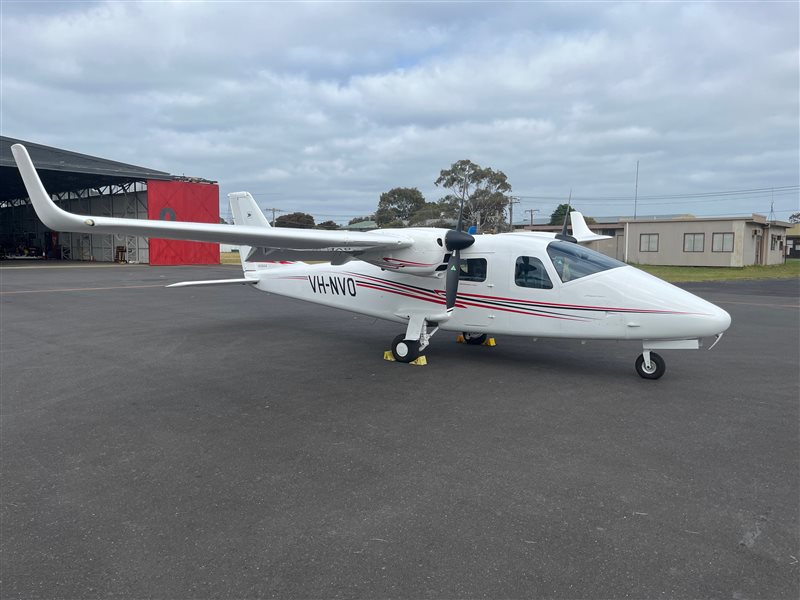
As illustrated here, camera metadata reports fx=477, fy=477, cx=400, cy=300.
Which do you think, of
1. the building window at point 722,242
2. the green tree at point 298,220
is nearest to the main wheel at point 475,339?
the building window at point 722,242

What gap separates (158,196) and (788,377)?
45426mm

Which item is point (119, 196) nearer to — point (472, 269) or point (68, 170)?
point (68, 170)

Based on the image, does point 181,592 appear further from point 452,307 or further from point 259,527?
point 452,307

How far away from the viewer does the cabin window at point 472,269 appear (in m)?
9.32

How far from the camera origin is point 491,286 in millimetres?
9219

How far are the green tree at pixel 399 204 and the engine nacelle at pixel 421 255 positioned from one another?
2538 inches

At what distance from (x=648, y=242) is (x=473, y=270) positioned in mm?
43322

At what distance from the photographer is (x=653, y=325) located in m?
7.67

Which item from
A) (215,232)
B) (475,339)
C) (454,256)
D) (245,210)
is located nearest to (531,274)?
(454,256)

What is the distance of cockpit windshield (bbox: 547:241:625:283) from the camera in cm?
838

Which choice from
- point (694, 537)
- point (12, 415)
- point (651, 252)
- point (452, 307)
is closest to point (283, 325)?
point (452, 307)

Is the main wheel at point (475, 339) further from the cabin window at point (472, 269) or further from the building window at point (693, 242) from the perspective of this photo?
the building window at point (693, 242)

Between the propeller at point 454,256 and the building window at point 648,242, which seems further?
the building window at point 648,242

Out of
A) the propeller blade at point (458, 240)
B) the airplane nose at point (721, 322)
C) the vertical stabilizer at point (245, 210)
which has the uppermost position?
the vertical stabilizer at point (245, 210)
